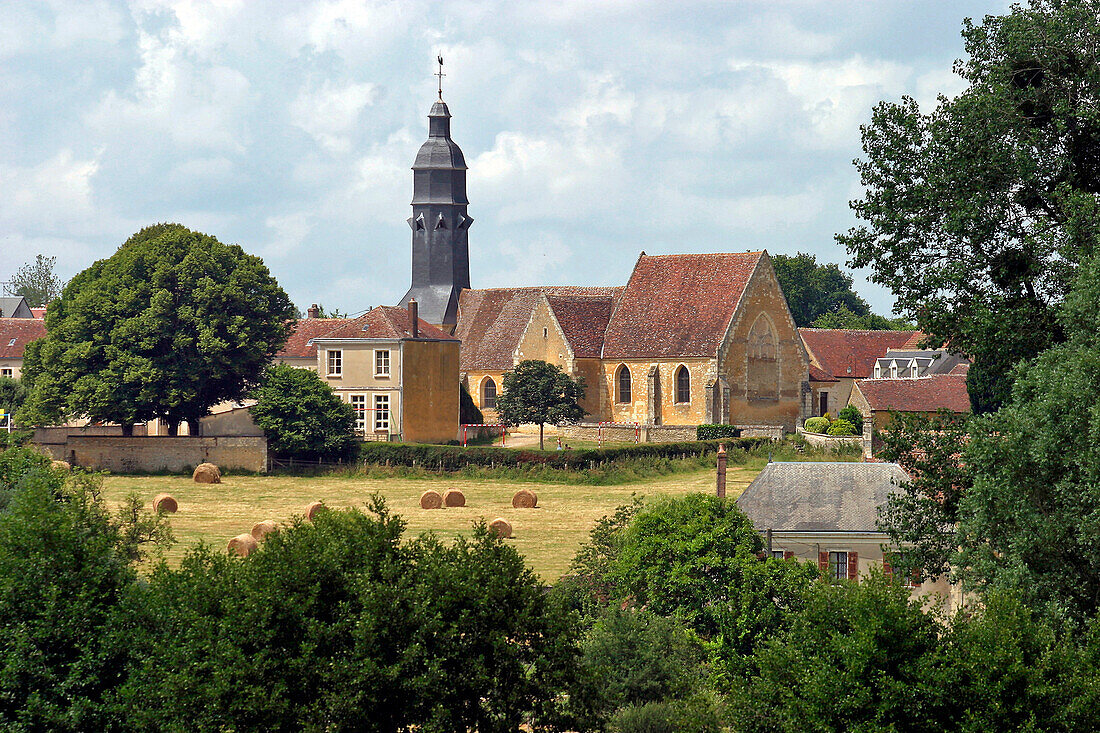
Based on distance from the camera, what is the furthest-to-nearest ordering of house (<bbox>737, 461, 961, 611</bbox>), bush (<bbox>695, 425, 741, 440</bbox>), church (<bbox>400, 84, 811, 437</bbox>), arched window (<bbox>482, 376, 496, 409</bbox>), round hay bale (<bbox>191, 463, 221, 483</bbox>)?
arched window (<bbox>482, 376, 496, 409</bbox>) → church (<bbox>400, 84, 811, 437</bbox>) → bush (<bbox>695, 425, 741, 440</bbox>) → round hay bale (<bbox>191, 463, 221, 483</bbox>) → house (<bbox>737, 461, 961, 611</bbox>)

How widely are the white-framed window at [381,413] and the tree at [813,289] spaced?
62656 millimetres

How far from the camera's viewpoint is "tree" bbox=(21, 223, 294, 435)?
2069 inches

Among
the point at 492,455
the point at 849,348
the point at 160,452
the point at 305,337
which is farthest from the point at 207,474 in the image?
the point at 849,348

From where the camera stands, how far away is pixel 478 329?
247 feet

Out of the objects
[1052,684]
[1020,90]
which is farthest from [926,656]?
[1020,90]

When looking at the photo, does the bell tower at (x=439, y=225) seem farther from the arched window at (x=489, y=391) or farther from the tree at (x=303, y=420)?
the tree at (x=303, y=420)

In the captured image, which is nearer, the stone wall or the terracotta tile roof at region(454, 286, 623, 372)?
the stone wall

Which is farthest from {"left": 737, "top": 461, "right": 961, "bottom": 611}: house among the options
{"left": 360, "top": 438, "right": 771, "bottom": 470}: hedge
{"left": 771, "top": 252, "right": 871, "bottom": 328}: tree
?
{"left": 771, "top": 252, "right": 871, "bottom": 328}: tree

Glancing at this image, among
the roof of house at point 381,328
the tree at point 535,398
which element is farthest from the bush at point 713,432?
the roof of house at point 381,328

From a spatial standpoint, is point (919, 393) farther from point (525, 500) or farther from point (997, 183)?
point (997, 183)

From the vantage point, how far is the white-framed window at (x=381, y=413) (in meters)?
61.2

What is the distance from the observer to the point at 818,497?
3055cm

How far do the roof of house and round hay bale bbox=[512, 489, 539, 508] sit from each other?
64.0 ft

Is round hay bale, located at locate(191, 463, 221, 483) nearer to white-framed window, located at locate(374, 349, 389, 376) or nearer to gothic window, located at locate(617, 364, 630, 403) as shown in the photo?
white-framed window, located at locate(374, 349, 389, 376)
